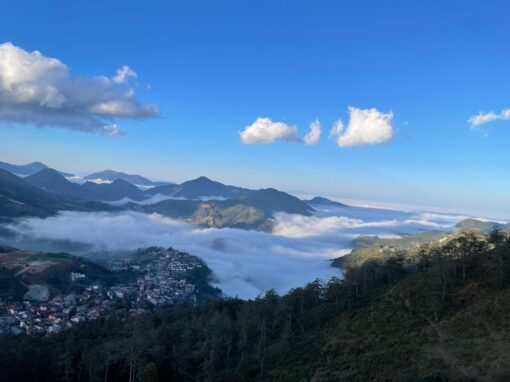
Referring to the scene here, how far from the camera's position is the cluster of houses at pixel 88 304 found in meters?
111

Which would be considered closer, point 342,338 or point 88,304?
point 342,338

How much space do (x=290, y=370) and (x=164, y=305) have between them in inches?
4071

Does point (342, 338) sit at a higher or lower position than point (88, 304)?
higher

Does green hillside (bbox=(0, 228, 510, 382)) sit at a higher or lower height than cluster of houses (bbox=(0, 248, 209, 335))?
higher

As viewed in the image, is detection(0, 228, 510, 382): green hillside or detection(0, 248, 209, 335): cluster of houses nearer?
detection(0, 228, 510, 382): green hillside

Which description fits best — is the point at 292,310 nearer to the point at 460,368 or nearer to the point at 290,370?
→ the point at 290,370

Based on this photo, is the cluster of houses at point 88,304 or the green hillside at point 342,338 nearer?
the green hillside at point 342,338

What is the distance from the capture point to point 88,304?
142m

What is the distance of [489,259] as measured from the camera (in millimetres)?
66375

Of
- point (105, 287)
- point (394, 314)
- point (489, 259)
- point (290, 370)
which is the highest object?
point (489, 259)

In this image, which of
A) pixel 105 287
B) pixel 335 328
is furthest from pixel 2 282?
pixel 335 328

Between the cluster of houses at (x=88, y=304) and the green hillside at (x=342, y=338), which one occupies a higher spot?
the green hillside at (x=342, y=338)

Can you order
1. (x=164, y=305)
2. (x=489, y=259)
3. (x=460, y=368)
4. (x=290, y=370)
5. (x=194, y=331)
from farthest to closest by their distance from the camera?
1. (x=164, y=305)
2. (x=194, y=331)
3. (x=489, y=259)
4. (x=290, y=370)
5. (x=460, y=368)

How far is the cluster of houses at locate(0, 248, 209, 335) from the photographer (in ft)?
365
